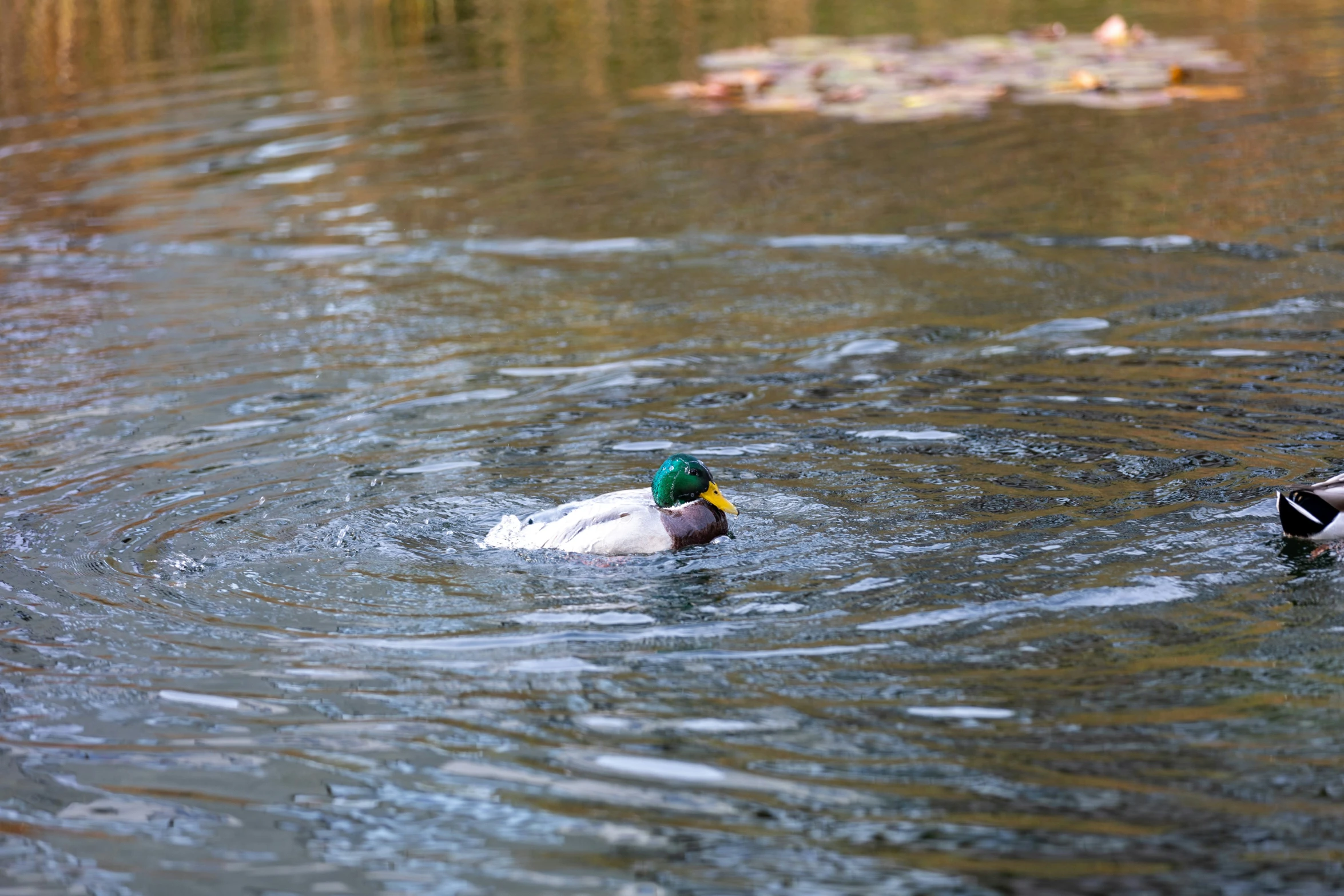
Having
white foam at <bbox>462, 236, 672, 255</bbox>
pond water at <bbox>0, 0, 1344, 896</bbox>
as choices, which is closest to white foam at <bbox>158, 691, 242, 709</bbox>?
pond water at <bbox>0, 0, 1344, 896</bbox>

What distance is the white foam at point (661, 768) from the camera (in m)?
4.27

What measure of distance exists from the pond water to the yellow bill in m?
0.21

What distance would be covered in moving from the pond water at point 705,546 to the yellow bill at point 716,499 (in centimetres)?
21

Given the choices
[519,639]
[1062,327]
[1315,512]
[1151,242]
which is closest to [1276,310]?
[1062,327]

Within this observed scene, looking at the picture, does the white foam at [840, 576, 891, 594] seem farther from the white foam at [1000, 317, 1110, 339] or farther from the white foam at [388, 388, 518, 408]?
the white foam at [1000, 317, 1110, 339]

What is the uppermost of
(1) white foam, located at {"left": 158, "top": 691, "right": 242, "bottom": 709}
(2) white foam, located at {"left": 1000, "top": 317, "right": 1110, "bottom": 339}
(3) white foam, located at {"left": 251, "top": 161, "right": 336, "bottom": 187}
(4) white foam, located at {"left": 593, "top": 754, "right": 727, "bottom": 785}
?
(3) white foam, located at {"left": 251, "top": 161, "right": 336, "bottom": 187}

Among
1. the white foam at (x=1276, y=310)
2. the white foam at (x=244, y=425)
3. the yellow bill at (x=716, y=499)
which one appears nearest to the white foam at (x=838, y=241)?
the white foam at (x=1276, y=310)

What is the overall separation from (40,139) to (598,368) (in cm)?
999

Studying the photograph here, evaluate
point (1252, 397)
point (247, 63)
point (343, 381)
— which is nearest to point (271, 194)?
point (343, 381)

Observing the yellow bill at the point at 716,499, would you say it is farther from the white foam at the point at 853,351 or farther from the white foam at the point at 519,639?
the white foam at the point at 853,351

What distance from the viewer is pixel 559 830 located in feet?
13.5

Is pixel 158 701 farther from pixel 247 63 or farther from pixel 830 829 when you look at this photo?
pixel 247 63

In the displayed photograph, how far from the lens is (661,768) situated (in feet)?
14.2

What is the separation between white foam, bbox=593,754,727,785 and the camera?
4273 millimetres
